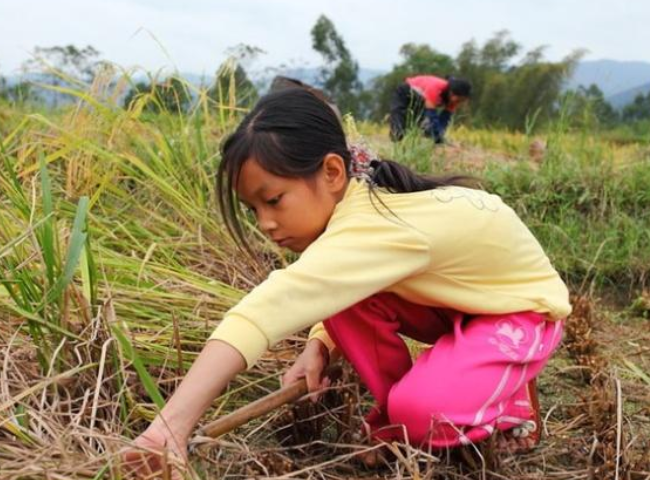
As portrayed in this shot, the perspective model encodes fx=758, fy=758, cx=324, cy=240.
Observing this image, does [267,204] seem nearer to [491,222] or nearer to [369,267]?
[369,267]

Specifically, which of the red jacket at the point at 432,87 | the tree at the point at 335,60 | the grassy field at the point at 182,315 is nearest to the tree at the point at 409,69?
the tree at the point at 335,60

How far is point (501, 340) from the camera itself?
1.28 metres

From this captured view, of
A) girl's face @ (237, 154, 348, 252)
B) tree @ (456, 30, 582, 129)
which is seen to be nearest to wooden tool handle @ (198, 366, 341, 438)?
girl's face @ (237, 154, 348, 252)

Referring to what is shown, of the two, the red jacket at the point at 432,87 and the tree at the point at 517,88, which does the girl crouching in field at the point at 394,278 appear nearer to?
the red jacket at the point at 432,87

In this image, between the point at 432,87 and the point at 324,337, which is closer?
the point at 324,337

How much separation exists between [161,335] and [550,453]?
2.58 feet

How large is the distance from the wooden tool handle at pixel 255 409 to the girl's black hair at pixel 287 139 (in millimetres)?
338

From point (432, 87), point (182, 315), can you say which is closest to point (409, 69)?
Answer: point (432, 87)

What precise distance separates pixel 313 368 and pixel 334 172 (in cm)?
36

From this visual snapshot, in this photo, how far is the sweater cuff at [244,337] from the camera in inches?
41.0

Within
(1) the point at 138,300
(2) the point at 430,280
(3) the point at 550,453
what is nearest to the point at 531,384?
(3) the point at 550,453

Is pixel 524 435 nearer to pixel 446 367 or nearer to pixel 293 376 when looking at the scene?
pixel 446 367

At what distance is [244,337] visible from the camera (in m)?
1.05

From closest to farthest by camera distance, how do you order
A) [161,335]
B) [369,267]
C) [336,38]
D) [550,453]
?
[369,267] < [550,453] < [161,335] < [336,38]
